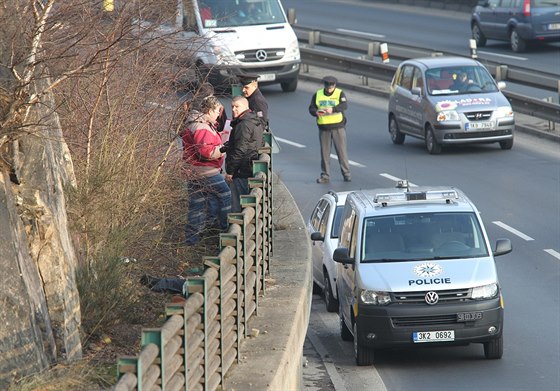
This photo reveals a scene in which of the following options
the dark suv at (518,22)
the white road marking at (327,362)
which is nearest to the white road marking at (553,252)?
the white road marking at (327,362)

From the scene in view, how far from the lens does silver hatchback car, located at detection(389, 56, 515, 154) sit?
2598 centimetres

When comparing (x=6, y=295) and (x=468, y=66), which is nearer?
(x=6, y=295)

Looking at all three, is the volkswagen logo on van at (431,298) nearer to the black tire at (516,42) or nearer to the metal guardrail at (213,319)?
the metal guardrail at (213,319)

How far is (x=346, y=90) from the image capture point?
34.6 m

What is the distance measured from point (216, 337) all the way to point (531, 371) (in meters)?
6.47

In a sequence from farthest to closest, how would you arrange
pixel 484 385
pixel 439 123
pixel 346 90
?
pixel 346 90 → pixel 439 123 → pixel 484 385

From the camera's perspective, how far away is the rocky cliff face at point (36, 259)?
26.6 ft

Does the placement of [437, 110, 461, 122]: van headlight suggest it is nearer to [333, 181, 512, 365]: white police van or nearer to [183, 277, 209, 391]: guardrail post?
[333, 181, 512, 365]: white police van

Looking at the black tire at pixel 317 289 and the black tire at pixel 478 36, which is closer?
the black tire at pixel 317 289

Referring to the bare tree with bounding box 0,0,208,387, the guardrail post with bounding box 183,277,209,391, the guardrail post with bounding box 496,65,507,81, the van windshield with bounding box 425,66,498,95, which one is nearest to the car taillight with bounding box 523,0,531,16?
the guardrail post with bounding box 496,65,507,81

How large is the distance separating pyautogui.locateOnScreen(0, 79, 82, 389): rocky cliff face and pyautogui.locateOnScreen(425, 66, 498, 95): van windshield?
1771 centimetres

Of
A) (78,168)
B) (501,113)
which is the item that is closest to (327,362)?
(78,168)

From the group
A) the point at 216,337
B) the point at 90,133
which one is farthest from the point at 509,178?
the point at 216,337

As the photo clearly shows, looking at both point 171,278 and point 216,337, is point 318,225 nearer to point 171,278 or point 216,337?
point 171,278
